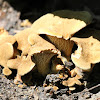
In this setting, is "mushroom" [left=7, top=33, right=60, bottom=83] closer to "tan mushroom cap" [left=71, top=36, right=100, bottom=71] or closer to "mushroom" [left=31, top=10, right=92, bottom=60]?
"mushroom" [left=31, top=10, right=92, bottom=60]

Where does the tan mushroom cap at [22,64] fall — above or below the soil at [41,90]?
above

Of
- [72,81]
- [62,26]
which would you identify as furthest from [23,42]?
[72,81]

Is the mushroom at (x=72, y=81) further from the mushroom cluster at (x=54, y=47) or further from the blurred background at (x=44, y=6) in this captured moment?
the blurred background at (x=44, y=6)

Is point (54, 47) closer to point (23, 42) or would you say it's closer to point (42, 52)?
point (42, 52)

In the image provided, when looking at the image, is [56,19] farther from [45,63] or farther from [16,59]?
[16,59]

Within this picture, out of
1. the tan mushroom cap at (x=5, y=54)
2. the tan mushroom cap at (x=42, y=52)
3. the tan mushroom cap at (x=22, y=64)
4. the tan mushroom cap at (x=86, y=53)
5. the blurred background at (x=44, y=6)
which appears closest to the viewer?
the tan mushroom cap at (x=86, y=53)

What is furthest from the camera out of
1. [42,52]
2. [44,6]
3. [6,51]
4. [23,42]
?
[44,6]

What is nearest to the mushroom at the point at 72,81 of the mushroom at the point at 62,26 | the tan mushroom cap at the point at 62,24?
the mushroom at the point at 62,26

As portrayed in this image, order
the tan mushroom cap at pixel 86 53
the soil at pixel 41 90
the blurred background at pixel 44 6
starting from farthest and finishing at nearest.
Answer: the blurred background at pixel 44 6 < the soil at pixel 41 90 < the tan mushroom cap at pixel 86 53
